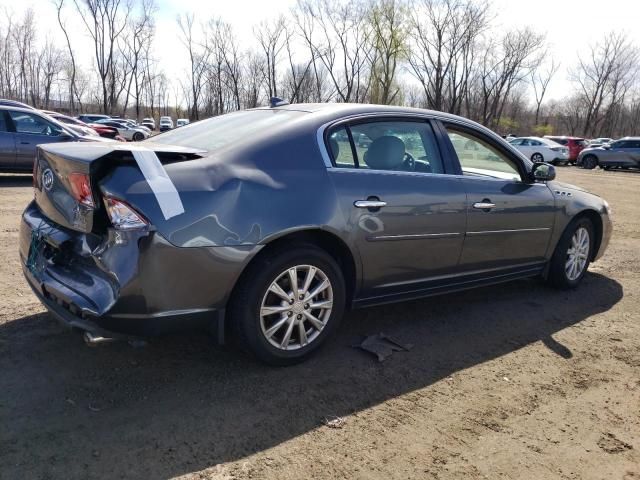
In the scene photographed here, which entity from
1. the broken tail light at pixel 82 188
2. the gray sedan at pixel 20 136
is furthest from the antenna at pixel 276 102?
the gray sedan at pixel 20 136

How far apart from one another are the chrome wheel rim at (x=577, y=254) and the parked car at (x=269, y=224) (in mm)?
941

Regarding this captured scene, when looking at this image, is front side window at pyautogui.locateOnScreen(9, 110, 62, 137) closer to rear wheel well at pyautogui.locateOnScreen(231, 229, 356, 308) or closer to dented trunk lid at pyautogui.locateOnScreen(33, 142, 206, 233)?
dented trunk lid at pyautogui.locateOnScreen(33, 142, 206, 233)

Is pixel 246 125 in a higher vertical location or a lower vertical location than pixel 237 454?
higher

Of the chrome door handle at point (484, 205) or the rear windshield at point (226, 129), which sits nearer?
the rear windshield at point (226, 129)

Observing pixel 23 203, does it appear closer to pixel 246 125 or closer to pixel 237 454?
pixel 246 125

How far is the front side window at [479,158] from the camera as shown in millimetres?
4043

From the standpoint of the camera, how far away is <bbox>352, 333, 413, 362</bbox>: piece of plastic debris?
348cm

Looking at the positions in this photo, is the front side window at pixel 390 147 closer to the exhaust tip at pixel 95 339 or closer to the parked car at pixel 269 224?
the parked car at pixel 269 224

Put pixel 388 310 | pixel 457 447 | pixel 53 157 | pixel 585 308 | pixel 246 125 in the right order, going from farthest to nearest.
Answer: pixel 585 308
pixel 388 310
pixel 246 125
pixel 53 157
pixel 457 447

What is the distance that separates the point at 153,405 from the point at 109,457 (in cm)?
44

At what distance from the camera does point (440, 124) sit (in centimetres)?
398

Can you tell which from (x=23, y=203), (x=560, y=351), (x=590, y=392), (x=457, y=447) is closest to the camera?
(x=457, y=447)

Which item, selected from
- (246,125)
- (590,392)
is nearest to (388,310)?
(590,392)

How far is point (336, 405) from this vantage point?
284cm
